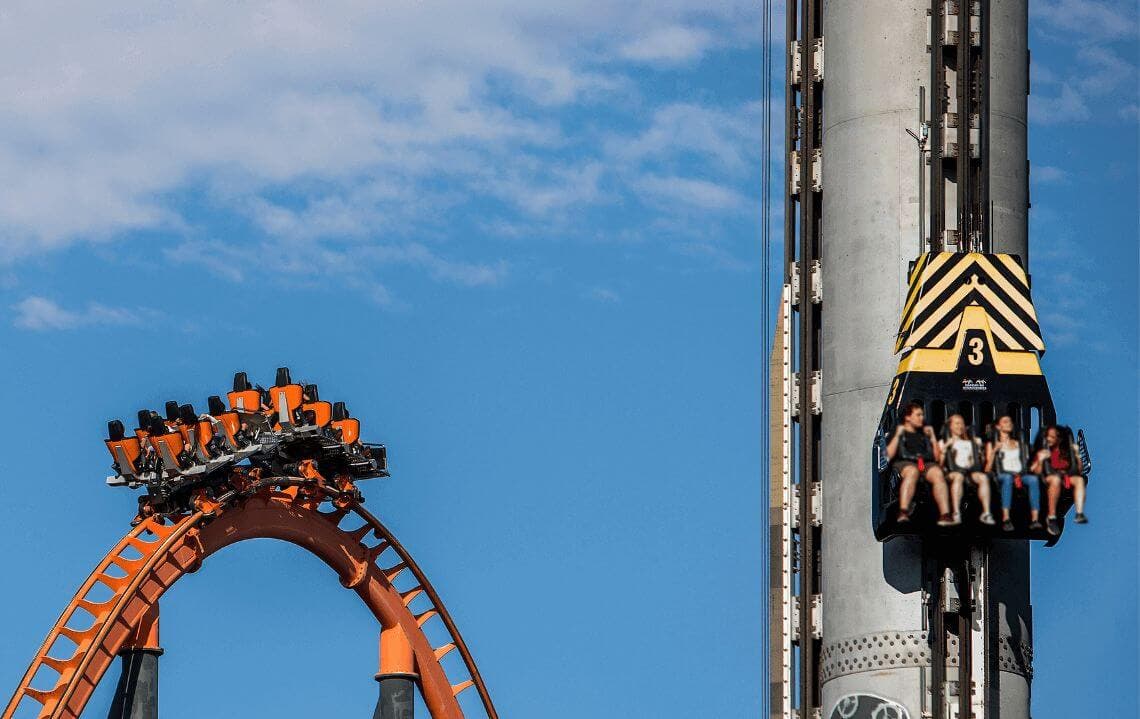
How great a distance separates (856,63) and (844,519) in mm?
9102

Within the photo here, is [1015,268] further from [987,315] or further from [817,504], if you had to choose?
[817,504]

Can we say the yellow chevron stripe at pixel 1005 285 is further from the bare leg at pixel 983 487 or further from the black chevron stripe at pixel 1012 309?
the bare leg at pixel 983 487

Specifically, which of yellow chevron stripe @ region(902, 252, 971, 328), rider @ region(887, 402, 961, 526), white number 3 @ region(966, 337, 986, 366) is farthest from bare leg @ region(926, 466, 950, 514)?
yellow chevron stripe @ region(902, 252, 971, 328)

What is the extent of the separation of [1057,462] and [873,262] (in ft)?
23.5

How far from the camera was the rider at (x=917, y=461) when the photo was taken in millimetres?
49469

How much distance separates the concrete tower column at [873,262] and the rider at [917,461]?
3742 mm

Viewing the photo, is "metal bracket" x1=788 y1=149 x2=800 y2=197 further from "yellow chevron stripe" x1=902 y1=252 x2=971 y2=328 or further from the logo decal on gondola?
the logo decal on gondola

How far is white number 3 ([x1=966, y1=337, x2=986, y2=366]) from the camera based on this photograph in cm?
5134

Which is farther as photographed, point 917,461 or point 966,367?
point 966,367

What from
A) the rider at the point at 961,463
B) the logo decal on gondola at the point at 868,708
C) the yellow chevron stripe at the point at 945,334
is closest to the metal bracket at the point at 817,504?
the logo decal on gondola at the point at 868,708

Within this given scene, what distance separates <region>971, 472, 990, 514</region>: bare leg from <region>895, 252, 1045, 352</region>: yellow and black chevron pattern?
9.22 feet

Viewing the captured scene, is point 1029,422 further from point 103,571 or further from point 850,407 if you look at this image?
point 103,571

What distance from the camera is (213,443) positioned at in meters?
72.9

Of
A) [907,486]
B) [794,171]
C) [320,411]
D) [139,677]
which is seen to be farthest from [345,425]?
[907,486]
